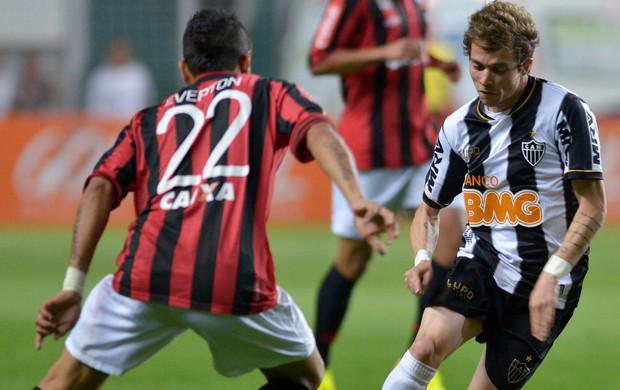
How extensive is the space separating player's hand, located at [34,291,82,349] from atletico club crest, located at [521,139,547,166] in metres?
1.67

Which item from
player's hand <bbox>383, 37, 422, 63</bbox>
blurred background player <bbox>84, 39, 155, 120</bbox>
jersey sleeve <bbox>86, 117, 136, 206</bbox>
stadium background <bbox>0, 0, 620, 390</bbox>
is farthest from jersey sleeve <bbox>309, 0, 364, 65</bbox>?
blurred background player <bbox>84, 39, 155, 120</bbox>

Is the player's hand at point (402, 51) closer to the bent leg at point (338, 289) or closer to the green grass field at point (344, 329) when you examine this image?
the bent leg at point (338, 289)

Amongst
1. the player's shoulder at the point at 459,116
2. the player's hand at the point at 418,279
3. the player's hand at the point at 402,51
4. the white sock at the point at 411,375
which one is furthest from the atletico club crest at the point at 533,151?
the player's hand at the point at 402,51

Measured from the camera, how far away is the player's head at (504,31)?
13.4ft

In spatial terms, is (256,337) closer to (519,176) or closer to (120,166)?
(120,166)

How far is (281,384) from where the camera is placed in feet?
14.8

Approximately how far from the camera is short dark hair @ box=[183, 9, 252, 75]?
14.6 ft

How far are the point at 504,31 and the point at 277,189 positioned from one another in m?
10.2

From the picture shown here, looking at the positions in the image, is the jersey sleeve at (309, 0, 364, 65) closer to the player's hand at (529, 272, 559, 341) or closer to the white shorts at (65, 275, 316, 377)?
the white shorts at (65, 275, 316, 377)

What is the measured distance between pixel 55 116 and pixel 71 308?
408 inches

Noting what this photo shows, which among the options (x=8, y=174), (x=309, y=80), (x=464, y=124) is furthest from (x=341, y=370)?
(x=309, y=80)

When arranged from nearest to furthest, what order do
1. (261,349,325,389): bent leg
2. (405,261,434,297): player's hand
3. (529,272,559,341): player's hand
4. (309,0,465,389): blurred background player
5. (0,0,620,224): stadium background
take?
(529,272,559,341): player's hand → (405,261,434,297): player's hand → (261,349,325,389): bent leg → (309,0,465,389): blurred background player → (0,0,620,224): stadium background

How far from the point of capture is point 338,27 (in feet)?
21.5

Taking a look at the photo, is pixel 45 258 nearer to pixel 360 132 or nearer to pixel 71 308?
pixel 360 132
